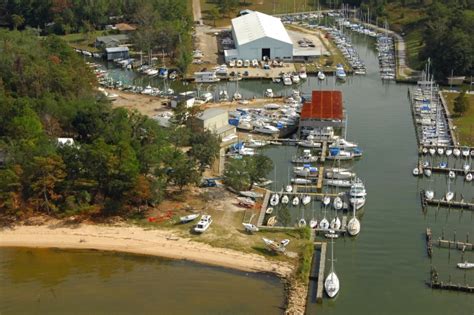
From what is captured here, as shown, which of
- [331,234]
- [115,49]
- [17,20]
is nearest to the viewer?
[331,234]

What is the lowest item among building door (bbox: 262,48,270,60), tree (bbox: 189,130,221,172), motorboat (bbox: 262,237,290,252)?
motorboat (bbox: 262,237,290,252)

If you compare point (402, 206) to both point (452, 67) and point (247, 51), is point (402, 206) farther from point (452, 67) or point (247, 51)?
point (247, 51)

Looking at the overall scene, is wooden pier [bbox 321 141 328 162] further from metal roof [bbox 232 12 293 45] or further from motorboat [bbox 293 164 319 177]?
metal roof [bbox 232 12 293 45]

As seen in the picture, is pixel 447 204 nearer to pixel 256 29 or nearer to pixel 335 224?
pixel 335 224

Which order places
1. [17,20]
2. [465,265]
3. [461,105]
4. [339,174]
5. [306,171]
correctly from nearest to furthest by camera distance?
[465,265]
[339,174]
[306,171]
[461,105]
[17,20]

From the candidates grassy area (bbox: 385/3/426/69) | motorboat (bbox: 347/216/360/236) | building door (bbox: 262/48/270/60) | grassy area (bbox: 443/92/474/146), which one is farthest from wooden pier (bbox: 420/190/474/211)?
building door (bbox: 262/48/270/60)

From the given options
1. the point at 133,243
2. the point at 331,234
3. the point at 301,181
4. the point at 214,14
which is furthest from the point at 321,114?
the point at 214,14

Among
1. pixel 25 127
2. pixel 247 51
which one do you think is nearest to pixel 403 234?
pixel 25 127

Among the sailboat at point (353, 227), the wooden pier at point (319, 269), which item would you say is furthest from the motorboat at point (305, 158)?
the wooden pier at point (319, 269)
